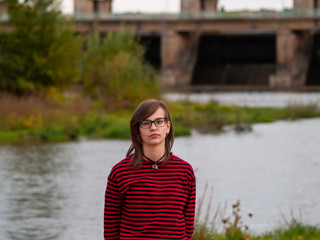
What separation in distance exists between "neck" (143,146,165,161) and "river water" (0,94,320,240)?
6.11m

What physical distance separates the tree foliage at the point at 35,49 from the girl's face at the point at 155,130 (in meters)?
26.4

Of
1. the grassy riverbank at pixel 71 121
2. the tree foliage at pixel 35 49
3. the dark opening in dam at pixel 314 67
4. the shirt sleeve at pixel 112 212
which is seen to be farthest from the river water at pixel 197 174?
the dark opening in dam at pixel 314 67

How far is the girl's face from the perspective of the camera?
3799 millimetres

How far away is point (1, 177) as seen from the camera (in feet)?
51.9

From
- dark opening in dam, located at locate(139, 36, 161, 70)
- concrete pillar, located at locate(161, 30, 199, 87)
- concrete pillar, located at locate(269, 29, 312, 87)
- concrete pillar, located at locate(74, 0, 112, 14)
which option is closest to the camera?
concrete pillar, located at locate(269, 29, 312, 87)

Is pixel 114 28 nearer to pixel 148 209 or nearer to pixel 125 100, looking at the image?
pixel 125 100

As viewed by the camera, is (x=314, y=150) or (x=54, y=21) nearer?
(x=314, y=150)

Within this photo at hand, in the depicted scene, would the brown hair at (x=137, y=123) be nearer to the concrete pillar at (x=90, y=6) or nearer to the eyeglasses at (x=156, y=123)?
the eyeglasses at (x=156, y=123)

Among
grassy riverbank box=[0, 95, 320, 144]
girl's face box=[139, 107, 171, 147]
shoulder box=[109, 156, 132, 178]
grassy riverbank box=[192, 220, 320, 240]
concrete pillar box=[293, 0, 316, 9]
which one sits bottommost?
grassy riverbank box=[0, 95, 320, 144]

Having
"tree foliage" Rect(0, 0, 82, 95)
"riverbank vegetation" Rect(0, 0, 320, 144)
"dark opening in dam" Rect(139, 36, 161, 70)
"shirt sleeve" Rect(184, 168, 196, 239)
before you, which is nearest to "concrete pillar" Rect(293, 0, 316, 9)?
"dark opening in dam" Rect(139, 36, 161, 70)

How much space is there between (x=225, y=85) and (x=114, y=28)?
470 inches

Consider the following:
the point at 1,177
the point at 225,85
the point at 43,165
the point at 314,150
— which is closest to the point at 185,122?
the point at 314,150

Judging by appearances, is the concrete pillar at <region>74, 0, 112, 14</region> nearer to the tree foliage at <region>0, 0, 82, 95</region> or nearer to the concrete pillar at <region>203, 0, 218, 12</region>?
the concrete pillar at <region>203, 0, 218, 12</region>

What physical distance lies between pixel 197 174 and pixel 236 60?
178 feet
